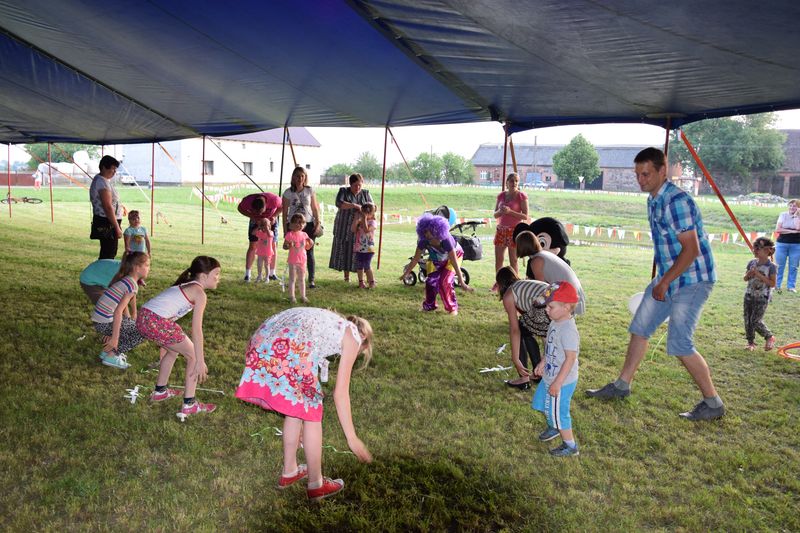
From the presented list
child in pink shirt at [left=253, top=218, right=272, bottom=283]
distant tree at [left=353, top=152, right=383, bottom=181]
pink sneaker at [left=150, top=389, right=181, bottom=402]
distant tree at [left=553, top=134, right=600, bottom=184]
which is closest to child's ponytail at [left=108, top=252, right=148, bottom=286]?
pink sneaker at [left=150, top=389, right=181, bottom=402]

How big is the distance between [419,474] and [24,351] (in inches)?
157

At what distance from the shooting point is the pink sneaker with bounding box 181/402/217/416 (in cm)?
409

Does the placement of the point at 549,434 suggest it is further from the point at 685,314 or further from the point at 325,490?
the point at 325,490

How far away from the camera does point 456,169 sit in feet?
205

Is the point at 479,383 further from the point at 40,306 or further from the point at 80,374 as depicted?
the point at 40,306

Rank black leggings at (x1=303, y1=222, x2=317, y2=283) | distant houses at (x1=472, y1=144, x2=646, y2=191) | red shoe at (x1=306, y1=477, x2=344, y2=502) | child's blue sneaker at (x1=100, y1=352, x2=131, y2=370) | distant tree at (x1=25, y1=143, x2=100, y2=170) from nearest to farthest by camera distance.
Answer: red shoe at (x1=306, y1=477, x2=344, y2=502) < child's blue sneaker at (x1=100, y1=352, x2=131, y2=370) < black leggings at (x1=303, y1=222, x2=317, y2=283) < distant houses at (x1=472, y1=144, x2=646, y2=191) < distant tree at (x1=25, y1=143, x2=100, y2=170)

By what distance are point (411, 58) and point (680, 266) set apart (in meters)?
3.53

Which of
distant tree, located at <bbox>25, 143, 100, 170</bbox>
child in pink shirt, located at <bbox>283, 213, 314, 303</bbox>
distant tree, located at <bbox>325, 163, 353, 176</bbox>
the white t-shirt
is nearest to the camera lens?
the white t-shirt

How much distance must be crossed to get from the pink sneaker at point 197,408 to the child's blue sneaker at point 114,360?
Result: 3.99 feet

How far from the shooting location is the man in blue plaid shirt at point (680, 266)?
412 cm

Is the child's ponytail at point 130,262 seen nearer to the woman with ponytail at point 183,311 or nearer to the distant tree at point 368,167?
the woman with ponytail at point 183,311

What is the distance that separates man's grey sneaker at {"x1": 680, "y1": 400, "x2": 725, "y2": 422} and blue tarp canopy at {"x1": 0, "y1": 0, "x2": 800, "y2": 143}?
2.56 meters

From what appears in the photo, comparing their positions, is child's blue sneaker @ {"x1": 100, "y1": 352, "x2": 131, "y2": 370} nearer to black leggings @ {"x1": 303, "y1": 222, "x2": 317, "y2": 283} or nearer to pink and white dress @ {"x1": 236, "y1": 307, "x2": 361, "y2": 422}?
pink and white dress @ {"x1": 236, "y1": 307, "x2": 361, "y2": 422}

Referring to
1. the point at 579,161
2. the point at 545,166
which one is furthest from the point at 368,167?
the point at 579,161
